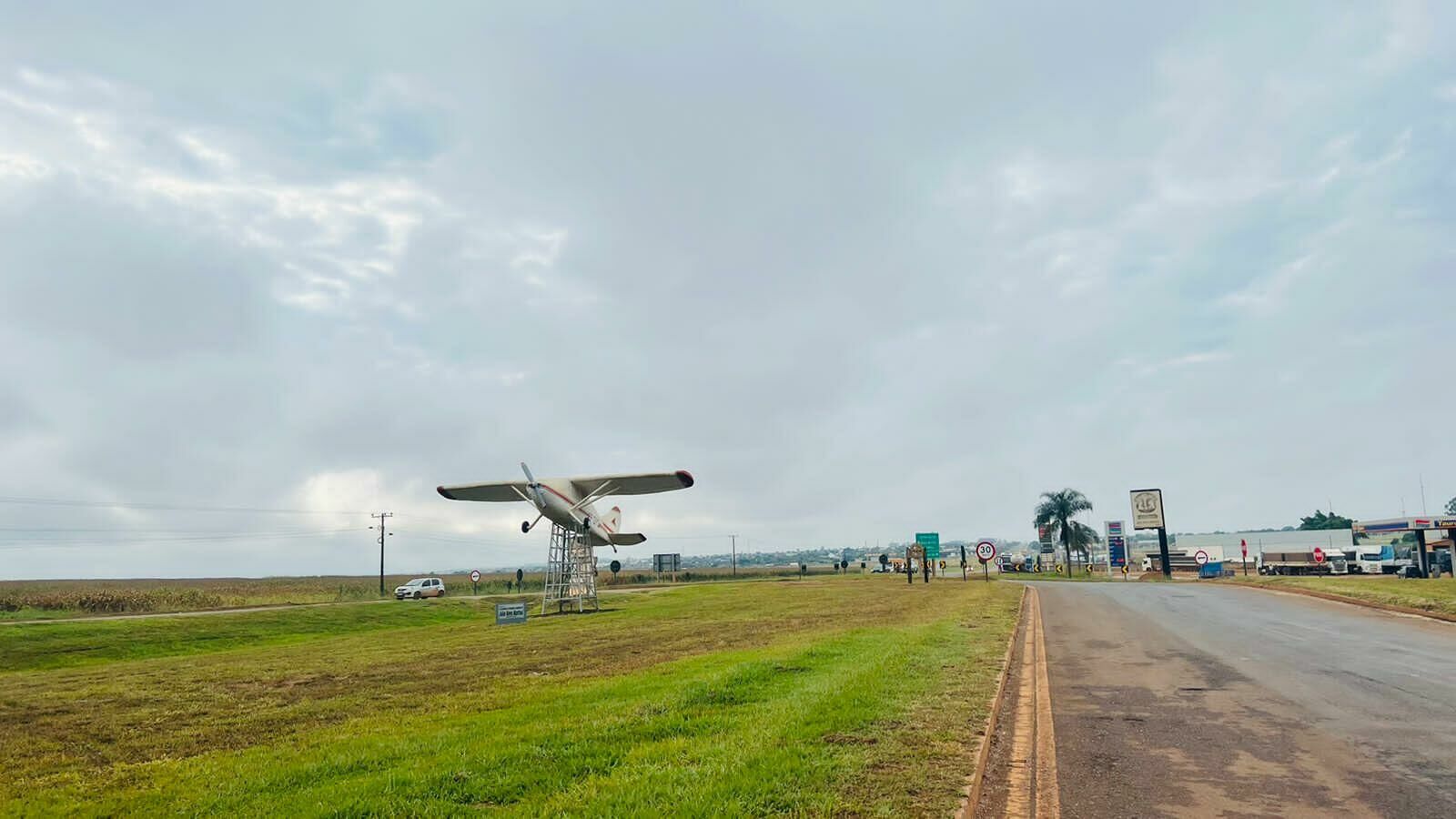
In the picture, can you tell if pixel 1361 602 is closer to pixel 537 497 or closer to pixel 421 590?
pixel 537 497

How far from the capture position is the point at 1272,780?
23.6 ft

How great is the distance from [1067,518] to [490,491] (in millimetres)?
78180

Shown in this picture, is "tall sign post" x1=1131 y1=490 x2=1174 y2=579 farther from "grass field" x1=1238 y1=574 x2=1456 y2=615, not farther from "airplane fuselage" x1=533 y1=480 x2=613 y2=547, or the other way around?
"airplane fuselage" x1=533 y1=480 x2=613 y2=547

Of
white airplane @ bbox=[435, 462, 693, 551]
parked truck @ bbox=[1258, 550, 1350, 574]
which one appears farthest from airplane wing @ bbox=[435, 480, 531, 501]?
parked truck @ bbox=[1258, 550, 1350, 574]

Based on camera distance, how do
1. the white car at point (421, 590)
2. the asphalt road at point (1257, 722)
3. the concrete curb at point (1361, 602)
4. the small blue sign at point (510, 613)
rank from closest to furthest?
the asphalt road at point (1257, 722), the concrete curb at point (1361, 602), the small blue sign at point (510, 613), the white car at point (421, 590)

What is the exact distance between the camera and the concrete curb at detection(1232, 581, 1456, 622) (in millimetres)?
23247

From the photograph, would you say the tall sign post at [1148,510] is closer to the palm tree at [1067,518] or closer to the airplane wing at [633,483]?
the palm tree at [1067,518]

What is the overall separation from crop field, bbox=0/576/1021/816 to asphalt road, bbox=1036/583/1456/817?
139 centimetres

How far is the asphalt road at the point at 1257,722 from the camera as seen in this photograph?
266 inches

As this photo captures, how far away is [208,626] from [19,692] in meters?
18.7

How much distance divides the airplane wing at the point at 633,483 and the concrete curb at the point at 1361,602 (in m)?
27.2

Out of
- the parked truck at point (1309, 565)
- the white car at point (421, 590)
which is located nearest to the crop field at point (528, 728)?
the white car at point (421, 590)

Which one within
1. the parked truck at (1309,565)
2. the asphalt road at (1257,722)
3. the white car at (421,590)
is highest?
the asphalt road at (1257,722)

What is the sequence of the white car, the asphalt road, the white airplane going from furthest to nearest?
the white car, the white airplane, the asphalt road
